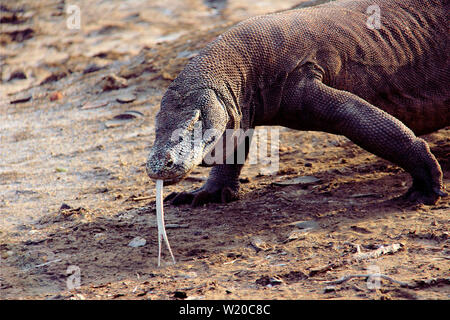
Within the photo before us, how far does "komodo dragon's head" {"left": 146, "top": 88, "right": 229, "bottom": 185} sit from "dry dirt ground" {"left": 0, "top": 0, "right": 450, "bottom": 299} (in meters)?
0.59

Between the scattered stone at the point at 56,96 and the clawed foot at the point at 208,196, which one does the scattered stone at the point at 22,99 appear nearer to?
the scattered stone at the point at 56,96

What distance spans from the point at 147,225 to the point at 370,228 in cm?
150

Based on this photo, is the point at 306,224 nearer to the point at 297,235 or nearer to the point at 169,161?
the point at 297,235

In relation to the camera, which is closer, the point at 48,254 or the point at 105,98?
the point at 48,254

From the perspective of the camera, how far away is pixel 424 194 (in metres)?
4.25

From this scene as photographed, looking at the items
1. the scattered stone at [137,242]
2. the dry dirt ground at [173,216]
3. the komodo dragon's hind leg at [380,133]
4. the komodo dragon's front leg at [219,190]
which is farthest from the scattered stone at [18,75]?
the komodo dragon's hind leg at [380,133]

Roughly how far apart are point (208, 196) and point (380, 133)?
1427mm

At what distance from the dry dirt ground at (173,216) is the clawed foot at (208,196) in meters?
0.12

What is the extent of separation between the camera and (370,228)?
12.8ft

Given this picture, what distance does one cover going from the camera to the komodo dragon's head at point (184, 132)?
3445mm

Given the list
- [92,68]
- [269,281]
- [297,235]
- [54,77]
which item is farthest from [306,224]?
[54,77]

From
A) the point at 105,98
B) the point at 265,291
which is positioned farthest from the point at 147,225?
the point at 105,98

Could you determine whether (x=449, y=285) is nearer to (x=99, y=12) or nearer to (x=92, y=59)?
(x=92, y=59)

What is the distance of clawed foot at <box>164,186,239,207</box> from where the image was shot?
4.91 m
